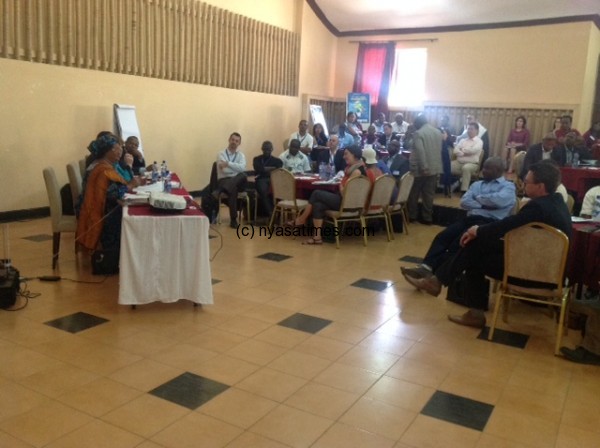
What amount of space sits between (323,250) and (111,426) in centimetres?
387

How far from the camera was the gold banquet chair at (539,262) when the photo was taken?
3.46m

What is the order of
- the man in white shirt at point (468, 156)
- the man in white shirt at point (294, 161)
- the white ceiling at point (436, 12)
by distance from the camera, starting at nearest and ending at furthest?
the man in white shirt at point (294, 161), the man in white shirt at point (468, 156), the white ceiling at point (436, 12)

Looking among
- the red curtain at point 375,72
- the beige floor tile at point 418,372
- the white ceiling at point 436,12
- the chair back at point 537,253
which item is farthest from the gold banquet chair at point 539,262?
the red curtain at point 375,72

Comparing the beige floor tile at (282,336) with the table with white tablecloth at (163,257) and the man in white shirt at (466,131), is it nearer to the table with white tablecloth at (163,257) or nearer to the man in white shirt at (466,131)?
the table with white tablecloth at (163,257)

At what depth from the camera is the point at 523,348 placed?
3686 mm

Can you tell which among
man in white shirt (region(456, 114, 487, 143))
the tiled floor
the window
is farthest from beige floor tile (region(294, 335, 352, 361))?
the window

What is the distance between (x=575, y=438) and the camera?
103 inches

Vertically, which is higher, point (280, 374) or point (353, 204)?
point (353, 204)

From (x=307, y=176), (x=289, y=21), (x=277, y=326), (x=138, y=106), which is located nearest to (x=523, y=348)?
(x=277, y=326)

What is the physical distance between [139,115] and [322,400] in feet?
22.1

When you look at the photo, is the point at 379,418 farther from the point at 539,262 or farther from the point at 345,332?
the point at 539,262

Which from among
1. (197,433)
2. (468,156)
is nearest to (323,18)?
(468,156)

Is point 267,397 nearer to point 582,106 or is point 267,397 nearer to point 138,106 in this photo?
point 138,106

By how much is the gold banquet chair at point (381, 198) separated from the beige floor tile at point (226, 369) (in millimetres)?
3559
